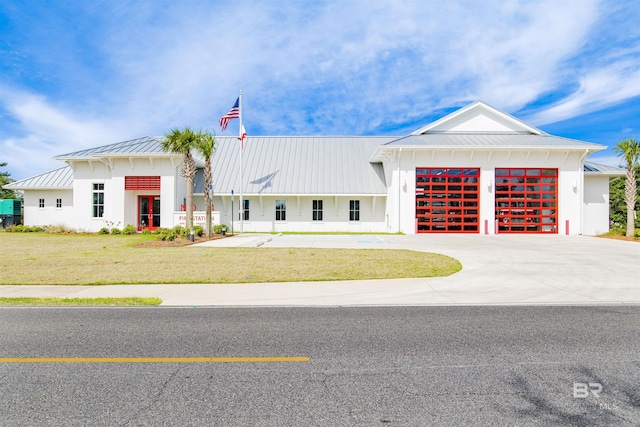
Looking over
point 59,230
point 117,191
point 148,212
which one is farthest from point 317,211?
point 59,230

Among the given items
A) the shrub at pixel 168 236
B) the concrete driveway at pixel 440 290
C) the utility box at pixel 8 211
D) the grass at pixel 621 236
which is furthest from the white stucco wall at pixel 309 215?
the concrete driveway at pixel 440 290

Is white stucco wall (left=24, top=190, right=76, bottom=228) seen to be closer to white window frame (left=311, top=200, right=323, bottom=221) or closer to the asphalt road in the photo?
white window frame (left=311, top=200, right=323, bottom=221)

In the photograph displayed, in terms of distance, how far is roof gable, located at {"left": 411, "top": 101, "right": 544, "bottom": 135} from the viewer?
28.2 meters

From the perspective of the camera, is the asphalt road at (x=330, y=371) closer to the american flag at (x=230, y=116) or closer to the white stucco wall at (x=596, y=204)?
the american flag at (x=230, y=116)

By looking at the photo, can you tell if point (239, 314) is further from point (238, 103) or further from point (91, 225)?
point (91, 225)

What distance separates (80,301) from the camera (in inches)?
300

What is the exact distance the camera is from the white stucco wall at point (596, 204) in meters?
27.3

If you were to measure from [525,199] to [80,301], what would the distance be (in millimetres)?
27747

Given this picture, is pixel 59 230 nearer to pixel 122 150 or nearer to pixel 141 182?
pixel 141 182

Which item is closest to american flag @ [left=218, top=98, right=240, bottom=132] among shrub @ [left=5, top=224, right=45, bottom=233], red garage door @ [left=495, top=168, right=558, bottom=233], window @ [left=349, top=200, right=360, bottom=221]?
window @ [left=349, top=200, right=360, bottom=221]

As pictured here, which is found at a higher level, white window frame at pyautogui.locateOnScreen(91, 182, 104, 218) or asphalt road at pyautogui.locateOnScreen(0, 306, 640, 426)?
white window frame at pyautogui.locateOnScreen(91, 182, 104, 218)

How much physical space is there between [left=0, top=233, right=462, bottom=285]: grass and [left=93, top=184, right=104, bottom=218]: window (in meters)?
12.1

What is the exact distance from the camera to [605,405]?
3312 mm

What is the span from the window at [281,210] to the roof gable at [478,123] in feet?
41.3
